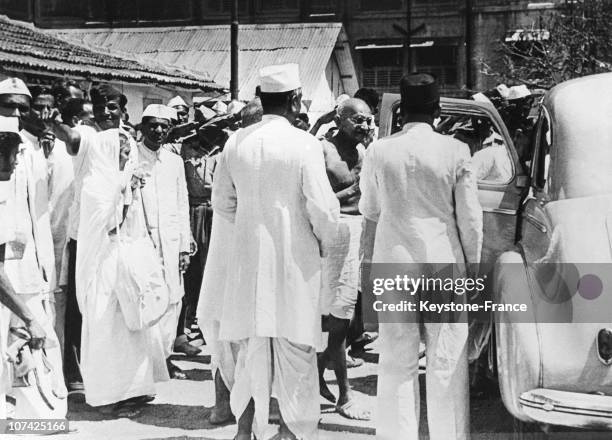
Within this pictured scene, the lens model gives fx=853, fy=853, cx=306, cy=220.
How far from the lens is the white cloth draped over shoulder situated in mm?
5035

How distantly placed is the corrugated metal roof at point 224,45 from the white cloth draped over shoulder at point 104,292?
13848 millimetres

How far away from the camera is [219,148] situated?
24.7 ft

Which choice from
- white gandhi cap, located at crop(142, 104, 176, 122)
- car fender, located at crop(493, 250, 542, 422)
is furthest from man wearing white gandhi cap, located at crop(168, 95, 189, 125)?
car fender, located at crop(493, 250, 542, 422)

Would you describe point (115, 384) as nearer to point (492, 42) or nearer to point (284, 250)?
point (284, 250)

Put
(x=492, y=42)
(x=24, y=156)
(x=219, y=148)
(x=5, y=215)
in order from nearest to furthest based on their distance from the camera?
(x=5, y=215), (x=24, y=156), (x=219, y=148), (x=492, y=42)

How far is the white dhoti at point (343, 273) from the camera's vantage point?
502cm

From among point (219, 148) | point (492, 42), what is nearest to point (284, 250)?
point (219, 148)

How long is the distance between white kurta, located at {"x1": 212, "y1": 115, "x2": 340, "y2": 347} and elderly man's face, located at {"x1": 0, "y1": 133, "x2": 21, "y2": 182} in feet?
3.39

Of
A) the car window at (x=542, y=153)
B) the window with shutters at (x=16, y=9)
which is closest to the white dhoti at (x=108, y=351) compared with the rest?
the car window at (x=542, y=153)

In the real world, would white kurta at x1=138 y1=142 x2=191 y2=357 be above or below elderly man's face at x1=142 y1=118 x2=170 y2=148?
below

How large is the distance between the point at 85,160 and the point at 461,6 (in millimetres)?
22342

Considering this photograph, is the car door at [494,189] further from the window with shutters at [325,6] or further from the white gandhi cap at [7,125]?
the window with shutters at [325,6]

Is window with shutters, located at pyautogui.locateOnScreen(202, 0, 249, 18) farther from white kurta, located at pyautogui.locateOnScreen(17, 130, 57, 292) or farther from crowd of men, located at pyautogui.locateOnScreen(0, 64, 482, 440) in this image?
white kurta, located at pyautogui.locateOnScreen(17, 130, 57, 292)

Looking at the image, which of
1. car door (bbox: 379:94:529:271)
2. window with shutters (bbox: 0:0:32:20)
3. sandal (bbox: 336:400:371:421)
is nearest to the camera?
sandal (bbox: 336:400:371:421)
